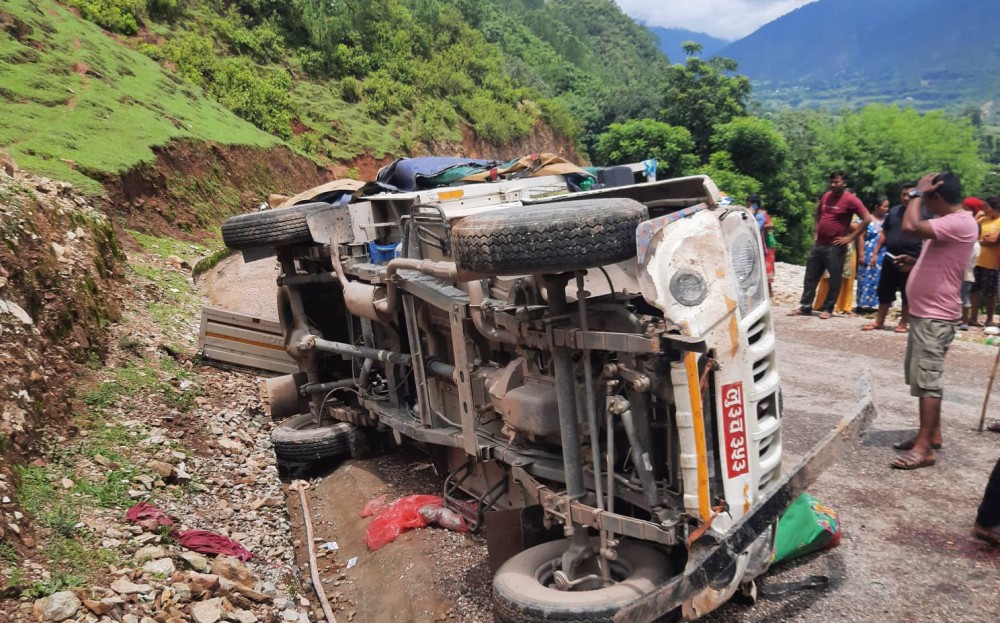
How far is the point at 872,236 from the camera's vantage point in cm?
976

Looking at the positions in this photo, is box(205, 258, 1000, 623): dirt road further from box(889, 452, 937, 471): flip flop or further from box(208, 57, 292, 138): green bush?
box(208, 57, 292, 138): green bush

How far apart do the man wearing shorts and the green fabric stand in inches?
179

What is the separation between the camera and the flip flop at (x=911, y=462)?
15.0 ft

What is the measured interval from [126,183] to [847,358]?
10543mm

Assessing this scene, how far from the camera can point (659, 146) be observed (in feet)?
95.2

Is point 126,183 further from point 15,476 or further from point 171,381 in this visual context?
point 15,476

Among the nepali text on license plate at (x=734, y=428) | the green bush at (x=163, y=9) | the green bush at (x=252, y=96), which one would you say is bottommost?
the nepali text on license plate at (x=734, y=428)

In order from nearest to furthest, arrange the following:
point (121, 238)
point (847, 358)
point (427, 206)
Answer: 1. point (427, 206)
2. point (847, 358)
3. point (121, 238)

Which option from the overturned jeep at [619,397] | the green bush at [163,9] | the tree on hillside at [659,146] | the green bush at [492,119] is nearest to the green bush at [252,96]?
the green bush at [163,9]

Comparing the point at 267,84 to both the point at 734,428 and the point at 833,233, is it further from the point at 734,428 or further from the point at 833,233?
the point at 734,428

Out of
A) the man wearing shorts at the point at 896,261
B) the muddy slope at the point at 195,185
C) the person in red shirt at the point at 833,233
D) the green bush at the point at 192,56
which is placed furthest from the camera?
the green bush at the point at 192,56

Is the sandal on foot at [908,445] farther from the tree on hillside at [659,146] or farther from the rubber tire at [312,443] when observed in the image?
the tree on hillside at [659,146]

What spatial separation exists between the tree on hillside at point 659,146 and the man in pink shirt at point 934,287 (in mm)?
23994

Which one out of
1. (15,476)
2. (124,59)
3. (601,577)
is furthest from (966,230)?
(124,59)
